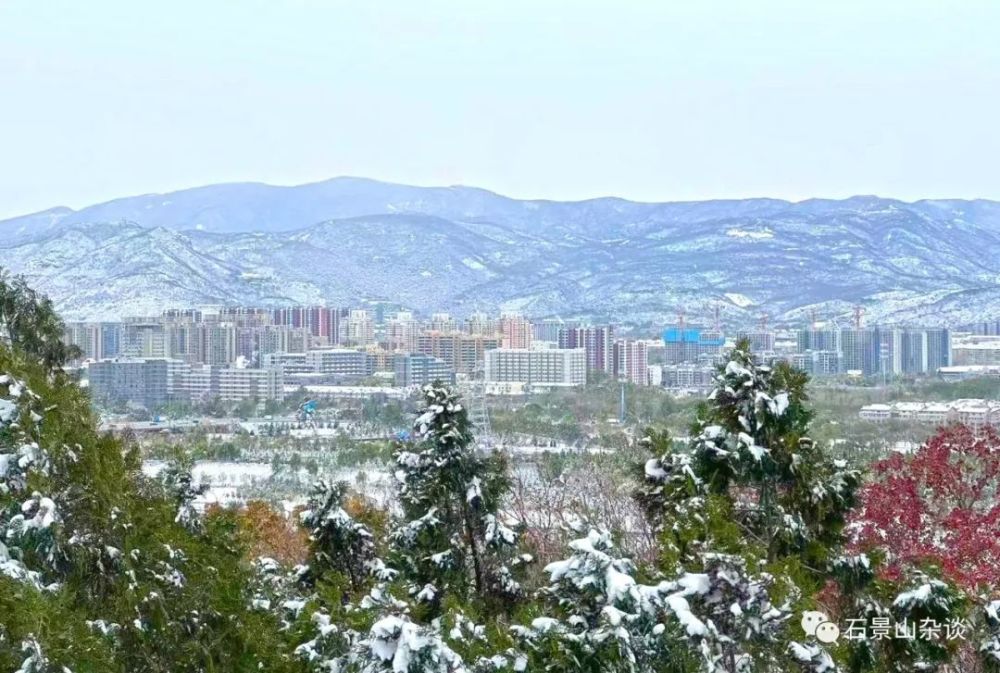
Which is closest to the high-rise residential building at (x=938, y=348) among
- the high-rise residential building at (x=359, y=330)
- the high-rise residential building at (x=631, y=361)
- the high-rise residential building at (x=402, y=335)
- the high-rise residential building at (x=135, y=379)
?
the high-rise residential building at (x=631, y=361)

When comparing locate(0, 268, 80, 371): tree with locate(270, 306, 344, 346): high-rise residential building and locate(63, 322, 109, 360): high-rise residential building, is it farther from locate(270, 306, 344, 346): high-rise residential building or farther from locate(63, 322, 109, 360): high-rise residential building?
locate(270, 306, 344, 346): high-rise residential building

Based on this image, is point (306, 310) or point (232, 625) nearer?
point (232, 625)

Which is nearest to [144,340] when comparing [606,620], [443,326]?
[443,326]

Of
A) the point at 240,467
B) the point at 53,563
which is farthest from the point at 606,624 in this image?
the point at 240,467

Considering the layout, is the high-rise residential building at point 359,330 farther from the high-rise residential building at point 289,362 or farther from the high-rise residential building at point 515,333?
the high-rise residential building at point 515,333

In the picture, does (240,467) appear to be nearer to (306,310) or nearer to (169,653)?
(169,653)

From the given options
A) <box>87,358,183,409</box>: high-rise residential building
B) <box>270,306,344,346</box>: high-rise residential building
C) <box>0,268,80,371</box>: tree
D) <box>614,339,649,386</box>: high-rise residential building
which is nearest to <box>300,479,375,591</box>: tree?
<box>0,268,80,371</box>: tree
